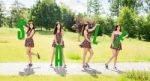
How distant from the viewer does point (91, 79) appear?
12312 mm

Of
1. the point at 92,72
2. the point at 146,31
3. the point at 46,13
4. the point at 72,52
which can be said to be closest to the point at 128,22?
the point at 146,31

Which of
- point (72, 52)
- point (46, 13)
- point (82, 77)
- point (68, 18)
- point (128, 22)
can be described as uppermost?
point (46, 13)

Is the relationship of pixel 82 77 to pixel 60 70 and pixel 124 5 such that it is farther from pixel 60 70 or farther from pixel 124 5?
pixel 124 5

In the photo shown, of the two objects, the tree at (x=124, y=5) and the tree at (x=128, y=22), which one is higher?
the tree at (x=124, y=5)

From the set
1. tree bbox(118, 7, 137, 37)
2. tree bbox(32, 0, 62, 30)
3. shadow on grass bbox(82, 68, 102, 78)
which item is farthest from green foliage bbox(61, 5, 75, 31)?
shadow on grass bbox(82, 68, 102, 78)

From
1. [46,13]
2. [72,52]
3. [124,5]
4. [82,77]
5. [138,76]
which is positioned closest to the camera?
[138,76]

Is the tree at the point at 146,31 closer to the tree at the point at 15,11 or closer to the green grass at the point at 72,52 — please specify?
the green grass at the point at 72,52

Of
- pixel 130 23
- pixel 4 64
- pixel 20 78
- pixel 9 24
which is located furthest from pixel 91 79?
pixel 9 24

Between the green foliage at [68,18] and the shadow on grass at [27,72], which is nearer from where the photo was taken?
the shadow on grass at [27,72]

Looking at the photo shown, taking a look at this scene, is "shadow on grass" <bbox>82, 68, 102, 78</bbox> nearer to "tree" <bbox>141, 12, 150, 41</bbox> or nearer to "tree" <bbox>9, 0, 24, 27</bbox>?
"tree" <bbox>141, 12, 150, 41</bbox>

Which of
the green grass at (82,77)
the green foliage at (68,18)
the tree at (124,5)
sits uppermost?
the tree at (124,5)

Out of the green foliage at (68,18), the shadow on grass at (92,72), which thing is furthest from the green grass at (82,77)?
the green foliage at (68,18)

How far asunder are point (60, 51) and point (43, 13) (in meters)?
72.0

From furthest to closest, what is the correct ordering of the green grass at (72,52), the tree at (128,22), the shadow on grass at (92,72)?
the tree at (128,22) → the green grass at (72,52) → the shadow on grass at (92,72)
